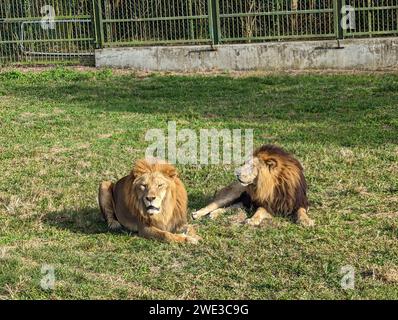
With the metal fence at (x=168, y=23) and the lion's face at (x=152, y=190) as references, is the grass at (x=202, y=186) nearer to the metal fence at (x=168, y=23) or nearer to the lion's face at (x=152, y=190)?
the lion's face at (x=152, y=190)

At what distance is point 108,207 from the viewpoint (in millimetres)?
6977

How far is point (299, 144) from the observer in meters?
9.41

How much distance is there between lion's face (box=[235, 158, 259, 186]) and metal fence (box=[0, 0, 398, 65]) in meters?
9.17

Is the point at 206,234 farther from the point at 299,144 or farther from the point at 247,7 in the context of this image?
the point at 247,7

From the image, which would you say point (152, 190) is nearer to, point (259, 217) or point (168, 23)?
point (259, 217)

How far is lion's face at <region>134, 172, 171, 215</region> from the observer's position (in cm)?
632

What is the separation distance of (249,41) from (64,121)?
18.9 feet

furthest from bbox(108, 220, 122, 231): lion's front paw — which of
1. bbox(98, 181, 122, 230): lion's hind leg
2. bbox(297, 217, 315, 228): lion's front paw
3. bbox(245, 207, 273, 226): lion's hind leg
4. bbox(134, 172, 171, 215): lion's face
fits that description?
bbox(297, 217, 315, 228): lion's front paw

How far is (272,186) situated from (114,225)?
129 cm

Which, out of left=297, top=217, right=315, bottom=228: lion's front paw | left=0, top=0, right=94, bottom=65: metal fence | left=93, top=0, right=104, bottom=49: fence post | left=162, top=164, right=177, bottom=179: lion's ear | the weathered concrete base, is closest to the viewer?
left=162, top=164, right=177, bottom=179: lion's ear

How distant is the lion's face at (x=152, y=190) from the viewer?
6316mm

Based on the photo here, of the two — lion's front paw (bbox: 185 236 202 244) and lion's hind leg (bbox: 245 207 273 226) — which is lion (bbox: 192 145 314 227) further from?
lion's front paw (bbox: 185 236 202 244)

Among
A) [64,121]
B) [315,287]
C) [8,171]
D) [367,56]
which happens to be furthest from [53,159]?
[367,56]

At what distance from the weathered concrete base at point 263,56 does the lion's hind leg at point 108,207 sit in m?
8.87
